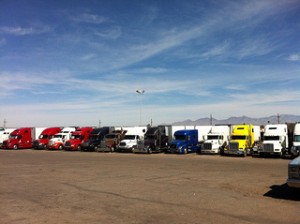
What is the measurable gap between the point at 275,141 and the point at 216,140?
6.61 m

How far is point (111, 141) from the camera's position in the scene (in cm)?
4622

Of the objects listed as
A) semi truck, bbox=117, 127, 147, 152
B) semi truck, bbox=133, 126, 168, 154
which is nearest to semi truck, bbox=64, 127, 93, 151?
semi truck, bbox=117, 127, 147, 152

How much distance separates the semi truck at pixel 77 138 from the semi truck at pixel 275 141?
78.0ft

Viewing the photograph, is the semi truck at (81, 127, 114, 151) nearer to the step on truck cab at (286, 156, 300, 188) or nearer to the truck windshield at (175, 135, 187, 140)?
the truck windshield at (175, 135, 187, 140)

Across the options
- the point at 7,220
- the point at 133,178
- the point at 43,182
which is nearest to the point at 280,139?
the point at 133,178

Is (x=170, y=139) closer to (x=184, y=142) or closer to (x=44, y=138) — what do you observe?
(x=184, y=142)

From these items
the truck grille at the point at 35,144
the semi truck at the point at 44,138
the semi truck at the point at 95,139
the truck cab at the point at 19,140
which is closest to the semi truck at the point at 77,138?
the semi truck at the point at 95,139

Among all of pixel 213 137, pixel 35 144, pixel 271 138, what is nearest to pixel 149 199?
pixel 271 138

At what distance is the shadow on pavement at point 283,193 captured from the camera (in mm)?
13305

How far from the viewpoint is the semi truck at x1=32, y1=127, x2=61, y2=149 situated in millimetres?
52656

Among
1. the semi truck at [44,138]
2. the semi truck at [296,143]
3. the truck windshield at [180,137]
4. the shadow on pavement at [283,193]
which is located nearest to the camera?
the shadow on pavement at [283,193]

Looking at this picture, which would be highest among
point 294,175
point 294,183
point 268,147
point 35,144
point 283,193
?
point 35,144

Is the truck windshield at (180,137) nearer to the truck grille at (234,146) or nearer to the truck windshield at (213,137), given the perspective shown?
the truck windshield at (213,137)

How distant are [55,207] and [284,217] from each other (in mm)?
6696
